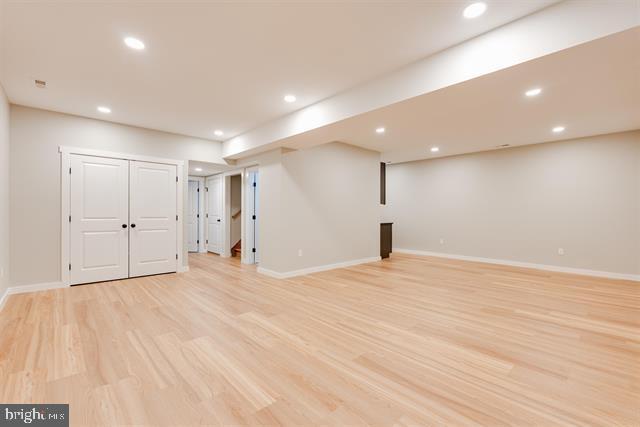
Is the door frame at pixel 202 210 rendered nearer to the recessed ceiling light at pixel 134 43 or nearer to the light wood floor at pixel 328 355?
the light wood floor at pixel 328 355

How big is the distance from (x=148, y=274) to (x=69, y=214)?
1575mm

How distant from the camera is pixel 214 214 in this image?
7832 millimetres

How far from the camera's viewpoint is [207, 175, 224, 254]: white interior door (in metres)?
7.57

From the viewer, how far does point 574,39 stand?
203 cm

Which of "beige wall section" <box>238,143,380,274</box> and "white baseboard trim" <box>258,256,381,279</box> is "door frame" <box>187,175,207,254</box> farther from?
"white baseboard trim" <box>258,256,381,279</box>

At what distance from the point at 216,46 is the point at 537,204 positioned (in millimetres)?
6655

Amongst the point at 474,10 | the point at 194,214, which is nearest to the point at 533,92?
Answer: the point at 474,10

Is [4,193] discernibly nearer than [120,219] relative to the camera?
Yes

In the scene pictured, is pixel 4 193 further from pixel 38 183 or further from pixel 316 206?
pixel 316 206

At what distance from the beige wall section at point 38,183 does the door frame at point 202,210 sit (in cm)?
350

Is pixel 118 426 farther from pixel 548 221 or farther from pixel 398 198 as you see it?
pixel 398 198

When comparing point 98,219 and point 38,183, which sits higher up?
point 38,183

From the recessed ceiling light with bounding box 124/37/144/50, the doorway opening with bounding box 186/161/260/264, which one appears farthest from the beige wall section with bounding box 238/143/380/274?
the recessed ceiling light with bounding box 124/37/144/50

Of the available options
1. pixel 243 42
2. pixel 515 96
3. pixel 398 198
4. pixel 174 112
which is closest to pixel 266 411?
pixel 243 42
